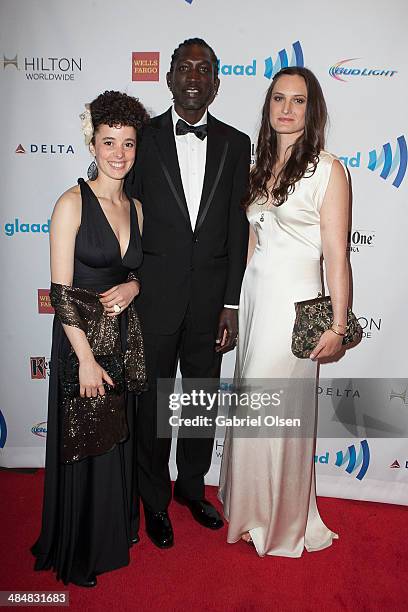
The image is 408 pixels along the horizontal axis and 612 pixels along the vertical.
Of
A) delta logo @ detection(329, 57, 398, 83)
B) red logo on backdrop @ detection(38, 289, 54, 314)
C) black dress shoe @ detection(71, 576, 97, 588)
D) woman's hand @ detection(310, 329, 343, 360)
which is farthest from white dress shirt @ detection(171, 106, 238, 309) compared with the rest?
black dress shoe @ detection(71, 576, 97, 588)

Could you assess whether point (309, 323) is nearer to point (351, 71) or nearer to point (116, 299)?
point (116, 299)

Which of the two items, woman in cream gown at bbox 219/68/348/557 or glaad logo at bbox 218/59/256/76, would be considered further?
glaad logo at bbox 218/59/256/76

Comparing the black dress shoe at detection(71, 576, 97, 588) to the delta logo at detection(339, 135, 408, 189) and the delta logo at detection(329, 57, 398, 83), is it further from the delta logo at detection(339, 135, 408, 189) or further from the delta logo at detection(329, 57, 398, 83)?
the delta logo at detection(329, 57, 398, 83)

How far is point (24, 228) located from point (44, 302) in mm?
454

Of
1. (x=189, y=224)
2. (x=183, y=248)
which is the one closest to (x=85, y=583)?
(x=183, y=248)

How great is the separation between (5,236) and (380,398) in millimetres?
2416

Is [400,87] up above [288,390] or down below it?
above

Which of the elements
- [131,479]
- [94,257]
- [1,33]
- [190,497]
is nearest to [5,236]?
[1,33]

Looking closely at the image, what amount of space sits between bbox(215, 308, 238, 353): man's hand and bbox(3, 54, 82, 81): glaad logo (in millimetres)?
1536

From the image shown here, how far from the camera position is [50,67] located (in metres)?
2.79

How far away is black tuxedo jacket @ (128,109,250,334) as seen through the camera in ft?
7.46

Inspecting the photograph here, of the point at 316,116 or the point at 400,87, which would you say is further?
the point at 400,87

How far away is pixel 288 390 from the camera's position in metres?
2.36

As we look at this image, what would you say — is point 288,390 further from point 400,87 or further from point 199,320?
point 400,87
